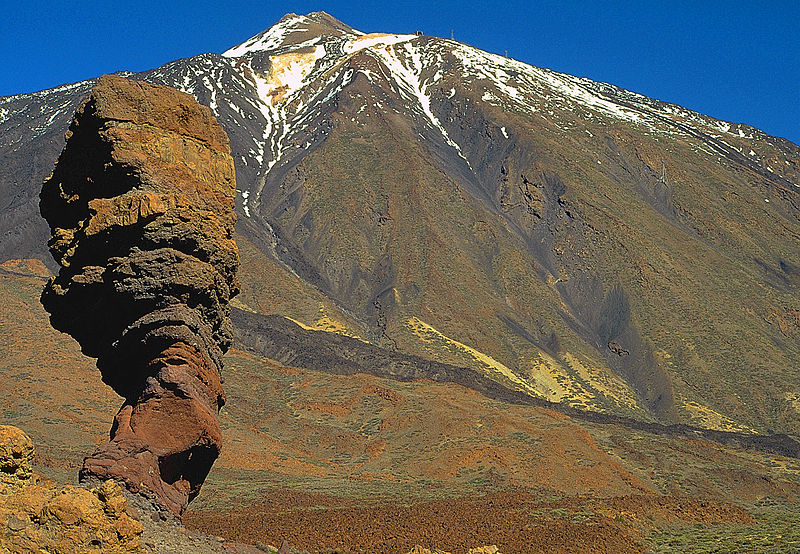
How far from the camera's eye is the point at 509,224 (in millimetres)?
110938

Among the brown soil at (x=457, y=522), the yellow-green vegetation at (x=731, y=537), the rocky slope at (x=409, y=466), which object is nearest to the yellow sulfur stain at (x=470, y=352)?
the rocky slope at (x=409, y=466)

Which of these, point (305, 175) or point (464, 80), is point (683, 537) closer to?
point (305, 175)

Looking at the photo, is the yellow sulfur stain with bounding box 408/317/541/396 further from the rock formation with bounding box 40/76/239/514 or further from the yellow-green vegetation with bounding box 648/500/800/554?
the rock formation with bounding box 40/76/239/514

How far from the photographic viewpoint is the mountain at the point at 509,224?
82438 millimetres

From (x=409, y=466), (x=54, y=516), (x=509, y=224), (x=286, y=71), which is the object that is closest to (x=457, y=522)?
(x=409, y=466)

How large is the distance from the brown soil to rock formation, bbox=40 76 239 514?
10.1 metres

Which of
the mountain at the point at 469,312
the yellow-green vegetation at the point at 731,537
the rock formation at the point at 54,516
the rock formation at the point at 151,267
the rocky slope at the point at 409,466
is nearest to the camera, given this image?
the rock formation at the point at 54,516

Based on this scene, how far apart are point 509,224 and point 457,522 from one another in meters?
84.9

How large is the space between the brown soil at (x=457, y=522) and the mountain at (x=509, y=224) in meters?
35.1

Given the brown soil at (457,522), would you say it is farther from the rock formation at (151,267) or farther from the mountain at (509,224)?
the mountain at (509,224)

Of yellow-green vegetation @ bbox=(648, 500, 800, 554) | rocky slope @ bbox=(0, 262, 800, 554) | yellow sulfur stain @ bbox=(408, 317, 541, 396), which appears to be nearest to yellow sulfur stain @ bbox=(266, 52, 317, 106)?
yellow sulfur stain @ bbox=(408, 317, 541, 396)

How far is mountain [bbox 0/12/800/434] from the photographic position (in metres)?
82.4

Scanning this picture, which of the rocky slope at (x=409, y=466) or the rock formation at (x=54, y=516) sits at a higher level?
the rocky slope at (x=409, y=466)

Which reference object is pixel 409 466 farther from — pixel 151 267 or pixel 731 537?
pixel 151 267
